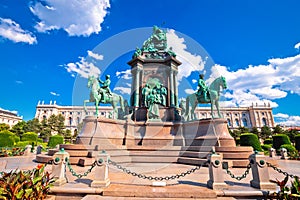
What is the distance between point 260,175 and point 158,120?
10891 millimetres

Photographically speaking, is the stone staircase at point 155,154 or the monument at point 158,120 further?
the monument at point 158,120

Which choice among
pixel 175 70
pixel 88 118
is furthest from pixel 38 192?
pixel 175 70

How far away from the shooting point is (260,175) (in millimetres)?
6164

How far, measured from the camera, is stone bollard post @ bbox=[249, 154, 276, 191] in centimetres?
596

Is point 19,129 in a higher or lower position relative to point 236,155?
higher

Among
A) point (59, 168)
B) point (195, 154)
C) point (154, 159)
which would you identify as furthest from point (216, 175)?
point (154, 159)

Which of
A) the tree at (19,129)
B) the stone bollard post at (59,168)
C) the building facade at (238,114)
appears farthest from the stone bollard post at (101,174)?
the building facade at (238,114)

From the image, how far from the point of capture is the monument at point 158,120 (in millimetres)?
12625

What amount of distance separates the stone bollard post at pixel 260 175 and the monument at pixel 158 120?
447 cm

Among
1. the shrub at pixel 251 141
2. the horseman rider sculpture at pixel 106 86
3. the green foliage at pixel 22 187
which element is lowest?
the green foliage at pixel 22 187

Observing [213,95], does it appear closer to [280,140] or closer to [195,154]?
[195,154]

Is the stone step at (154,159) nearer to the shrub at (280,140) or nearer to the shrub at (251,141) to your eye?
the shrub at (251,141)

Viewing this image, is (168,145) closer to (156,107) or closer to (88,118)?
(156,107)

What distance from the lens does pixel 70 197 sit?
5.67 metres
